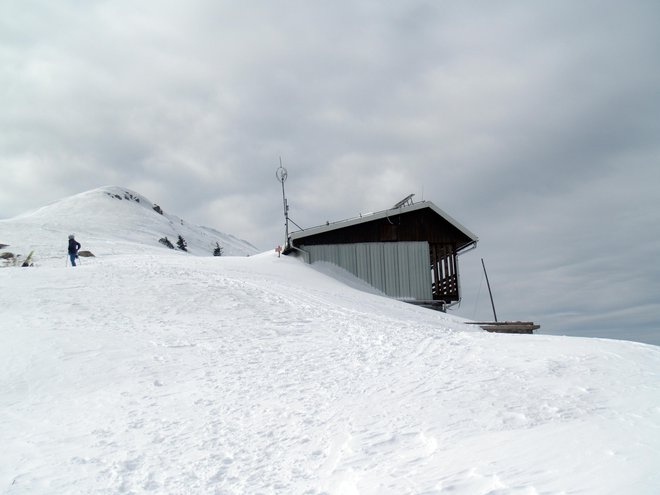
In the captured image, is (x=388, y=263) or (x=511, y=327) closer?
(x=511, y=327)

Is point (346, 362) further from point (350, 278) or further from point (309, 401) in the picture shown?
point (350, 278)

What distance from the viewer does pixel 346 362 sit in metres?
9.69

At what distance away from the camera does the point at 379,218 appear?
25.7 metres

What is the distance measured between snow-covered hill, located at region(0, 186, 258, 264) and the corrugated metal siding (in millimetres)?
12608

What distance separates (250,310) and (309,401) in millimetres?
6332

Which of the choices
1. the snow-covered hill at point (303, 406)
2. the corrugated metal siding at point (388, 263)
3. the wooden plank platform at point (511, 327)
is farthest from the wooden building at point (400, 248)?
the snow-covered hill at point (303, 406)

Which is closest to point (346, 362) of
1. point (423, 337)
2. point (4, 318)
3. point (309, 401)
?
point (309, 401)

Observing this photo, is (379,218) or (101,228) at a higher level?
(101,228)

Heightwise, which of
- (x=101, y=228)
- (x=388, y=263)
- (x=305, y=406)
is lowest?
(x=305, y=406)

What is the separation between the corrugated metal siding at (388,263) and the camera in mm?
25016

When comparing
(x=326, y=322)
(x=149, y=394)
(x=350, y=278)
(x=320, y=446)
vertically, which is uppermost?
(x=350, y=278)

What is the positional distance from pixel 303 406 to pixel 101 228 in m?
42.4

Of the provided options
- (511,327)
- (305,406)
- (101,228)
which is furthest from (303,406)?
(101,228)

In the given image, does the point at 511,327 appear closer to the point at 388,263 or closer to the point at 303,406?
the point at 388,263
